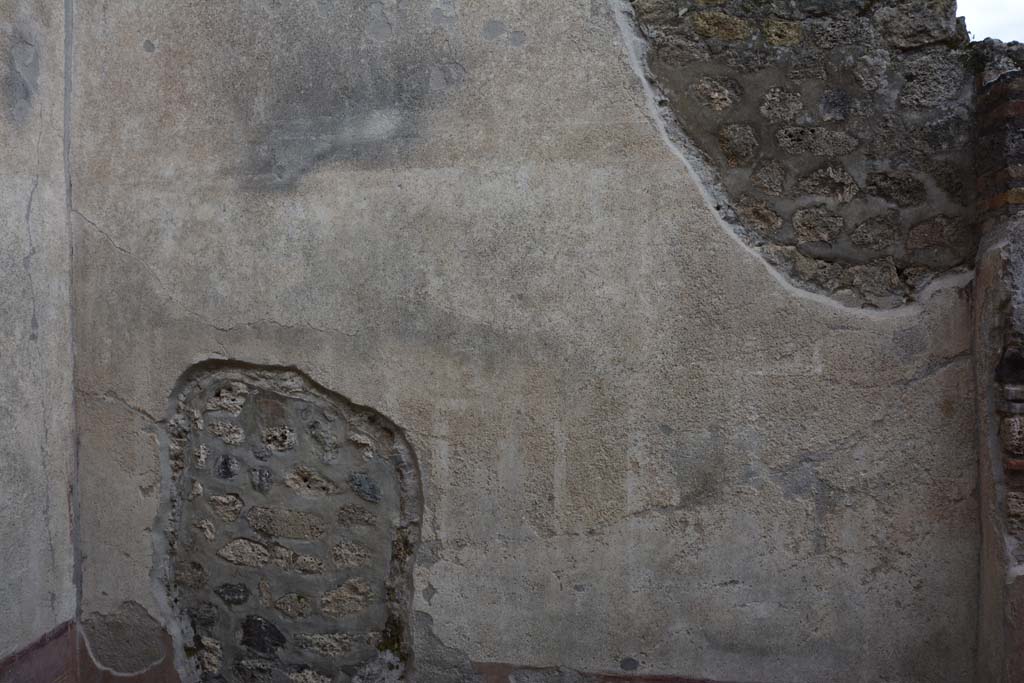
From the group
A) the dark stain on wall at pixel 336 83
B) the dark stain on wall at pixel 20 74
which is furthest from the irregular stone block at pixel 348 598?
the dark stain on wall at pixel 20 74

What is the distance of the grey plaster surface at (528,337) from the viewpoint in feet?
7.79

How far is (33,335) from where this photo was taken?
8.92 feet

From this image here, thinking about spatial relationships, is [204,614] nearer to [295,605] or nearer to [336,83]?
[295,605]

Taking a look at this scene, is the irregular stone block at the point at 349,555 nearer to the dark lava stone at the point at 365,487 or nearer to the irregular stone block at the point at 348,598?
the irregular stone block at the point at 348,598

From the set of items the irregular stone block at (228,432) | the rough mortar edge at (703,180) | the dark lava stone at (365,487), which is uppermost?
the rough mortar edge at (703,180)

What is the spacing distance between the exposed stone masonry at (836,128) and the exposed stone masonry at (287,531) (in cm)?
141

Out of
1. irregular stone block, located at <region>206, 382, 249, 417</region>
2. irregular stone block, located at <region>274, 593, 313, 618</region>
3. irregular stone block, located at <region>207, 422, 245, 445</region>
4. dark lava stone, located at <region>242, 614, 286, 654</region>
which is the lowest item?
dark lava stone, located at <region>242, 614, 286, 654</region>

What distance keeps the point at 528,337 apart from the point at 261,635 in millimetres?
1425

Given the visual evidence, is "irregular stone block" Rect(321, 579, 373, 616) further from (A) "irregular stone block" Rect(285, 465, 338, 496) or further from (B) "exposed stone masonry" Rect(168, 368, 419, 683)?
(A) "irregular stone block" Rect(285, 465, 338, 496)

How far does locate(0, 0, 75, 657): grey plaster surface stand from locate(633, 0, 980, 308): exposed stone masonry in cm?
212

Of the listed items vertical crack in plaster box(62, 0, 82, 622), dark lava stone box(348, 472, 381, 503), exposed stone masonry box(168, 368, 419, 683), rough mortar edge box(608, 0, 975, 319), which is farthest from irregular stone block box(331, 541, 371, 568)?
rough mortar edge box(608, 0, 975, 319)

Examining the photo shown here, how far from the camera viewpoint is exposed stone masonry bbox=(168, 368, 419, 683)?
2680mm

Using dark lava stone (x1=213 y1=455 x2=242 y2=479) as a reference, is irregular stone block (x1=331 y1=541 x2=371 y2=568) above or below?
below

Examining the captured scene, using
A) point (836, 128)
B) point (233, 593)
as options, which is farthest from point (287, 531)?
point (836, 128)
